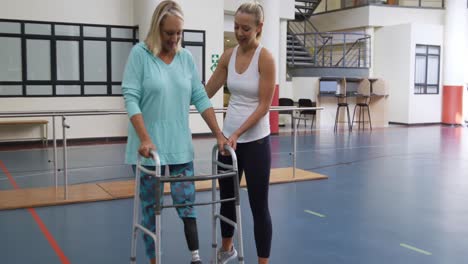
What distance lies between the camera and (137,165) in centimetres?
247

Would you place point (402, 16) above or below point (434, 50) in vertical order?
above

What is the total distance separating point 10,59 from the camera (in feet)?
30.7

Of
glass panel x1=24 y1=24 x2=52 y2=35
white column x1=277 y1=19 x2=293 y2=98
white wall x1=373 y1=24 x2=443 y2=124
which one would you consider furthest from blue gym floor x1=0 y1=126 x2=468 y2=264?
white wall x1=373 y1=24 x2=443 y2=124

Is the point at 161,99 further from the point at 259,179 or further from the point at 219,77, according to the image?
the point at 259,179

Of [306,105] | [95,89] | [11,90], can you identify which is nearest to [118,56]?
[95,89]

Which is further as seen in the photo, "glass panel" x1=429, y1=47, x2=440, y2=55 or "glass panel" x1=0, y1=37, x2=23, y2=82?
"glass panel" x1=429, y1=47, x2=440, y2=55

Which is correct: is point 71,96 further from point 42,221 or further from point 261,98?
point 261,98

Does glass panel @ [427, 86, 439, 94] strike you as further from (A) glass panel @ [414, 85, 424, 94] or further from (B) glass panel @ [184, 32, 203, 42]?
(B) glass panel @ [184, 32, 203, 42]

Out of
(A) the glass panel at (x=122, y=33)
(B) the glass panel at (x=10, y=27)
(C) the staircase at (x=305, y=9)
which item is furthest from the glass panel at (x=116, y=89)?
(C) the staircase at (x=305, y=9)

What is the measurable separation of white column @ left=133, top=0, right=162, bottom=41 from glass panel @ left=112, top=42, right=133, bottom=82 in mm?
499

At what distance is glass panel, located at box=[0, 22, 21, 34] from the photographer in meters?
9.18

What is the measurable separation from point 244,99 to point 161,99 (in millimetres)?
563

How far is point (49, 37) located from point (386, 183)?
270 inches

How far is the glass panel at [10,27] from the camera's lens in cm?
918
